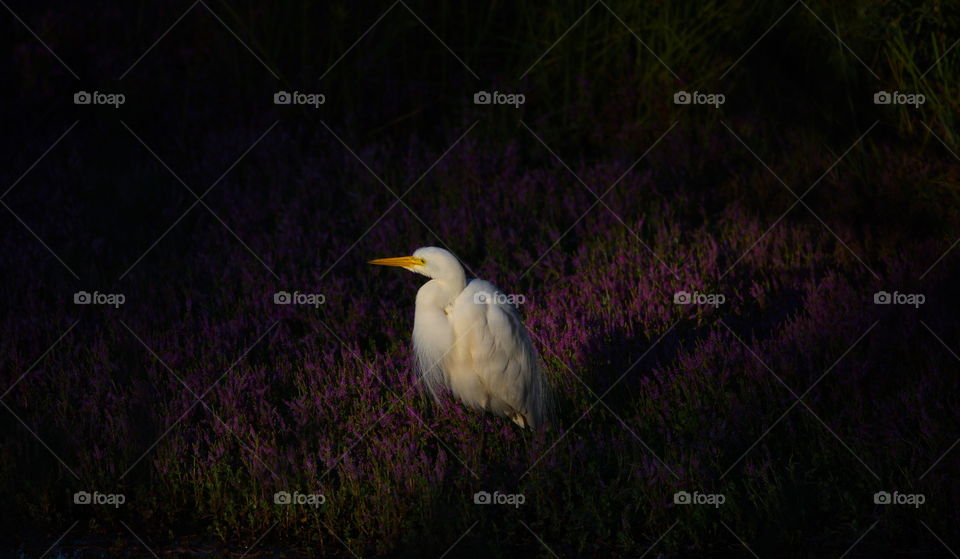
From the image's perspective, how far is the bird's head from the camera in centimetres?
387

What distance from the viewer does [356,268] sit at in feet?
19.0

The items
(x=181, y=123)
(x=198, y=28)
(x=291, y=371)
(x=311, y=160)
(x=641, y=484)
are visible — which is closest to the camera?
(x=641, y=484)

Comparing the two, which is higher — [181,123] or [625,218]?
[181,123]

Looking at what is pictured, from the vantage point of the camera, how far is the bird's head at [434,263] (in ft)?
12.7

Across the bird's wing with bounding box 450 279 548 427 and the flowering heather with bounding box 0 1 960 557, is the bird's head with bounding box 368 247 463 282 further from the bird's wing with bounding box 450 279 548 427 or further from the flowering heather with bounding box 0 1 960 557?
the flowering heather with bounding box 0 1 960 557

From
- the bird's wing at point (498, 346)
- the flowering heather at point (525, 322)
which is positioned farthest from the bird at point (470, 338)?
the flowering heather at point (525, 322)

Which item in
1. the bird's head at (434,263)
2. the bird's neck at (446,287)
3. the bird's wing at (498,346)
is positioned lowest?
the bird's wing at (498,346)

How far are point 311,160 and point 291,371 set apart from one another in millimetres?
2701

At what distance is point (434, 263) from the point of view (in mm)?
3893

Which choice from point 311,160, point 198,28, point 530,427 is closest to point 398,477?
point 530,427

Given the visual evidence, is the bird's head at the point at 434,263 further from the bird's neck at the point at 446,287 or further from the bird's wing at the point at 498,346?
the bird's wing at the point at 498,346

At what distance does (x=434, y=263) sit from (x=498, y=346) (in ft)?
1.34

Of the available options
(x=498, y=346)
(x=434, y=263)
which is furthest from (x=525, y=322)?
(x=434, y=263)

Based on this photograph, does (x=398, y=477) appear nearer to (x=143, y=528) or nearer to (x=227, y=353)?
(x=143, y=528)
